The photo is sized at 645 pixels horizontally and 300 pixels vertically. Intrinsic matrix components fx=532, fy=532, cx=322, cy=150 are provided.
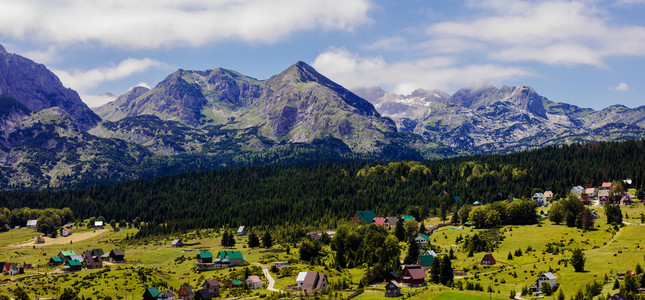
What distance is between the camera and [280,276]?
112250mm

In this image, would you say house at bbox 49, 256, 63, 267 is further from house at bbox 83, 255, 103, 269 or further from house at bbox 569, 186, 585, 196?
house at bbox 569, 186, 585, 196

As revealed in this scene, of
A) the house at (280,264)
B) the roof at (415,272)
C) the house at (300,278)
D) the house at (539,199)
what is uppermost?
the house at (539,199)

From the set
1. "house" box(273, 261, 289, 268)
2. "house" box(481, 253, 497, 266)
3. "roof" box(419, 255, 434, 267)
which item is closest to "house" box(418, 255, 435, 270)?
"roof" box(419, 255, 434, 267)

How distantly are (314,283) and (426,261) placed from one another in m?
30.3

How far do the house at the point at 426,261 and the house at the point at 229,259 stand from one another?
4281 cm

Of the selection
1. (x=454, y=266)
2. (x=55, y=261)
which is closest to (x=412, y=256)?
(x=454, y=266)

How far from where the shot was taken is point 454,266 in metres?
112

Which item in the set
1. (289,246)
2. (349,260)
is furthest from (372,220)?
(349,260)

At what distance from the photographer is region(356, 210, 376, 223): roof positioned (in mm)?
182750

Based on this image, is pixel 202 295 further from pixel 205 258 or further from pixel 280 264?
pixel 205 258

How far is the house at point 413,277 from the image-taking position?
101 meters

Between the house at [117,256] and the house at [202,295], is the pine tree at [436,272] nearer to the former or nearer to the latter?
the house at [202,295]

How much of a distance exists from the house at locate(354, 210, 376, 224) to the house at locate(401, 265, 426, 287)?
76276mm

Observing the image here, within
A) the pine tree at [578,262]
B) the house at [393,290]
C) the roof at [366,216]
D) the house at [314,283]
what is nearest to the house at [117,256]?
the house at [314,283]
